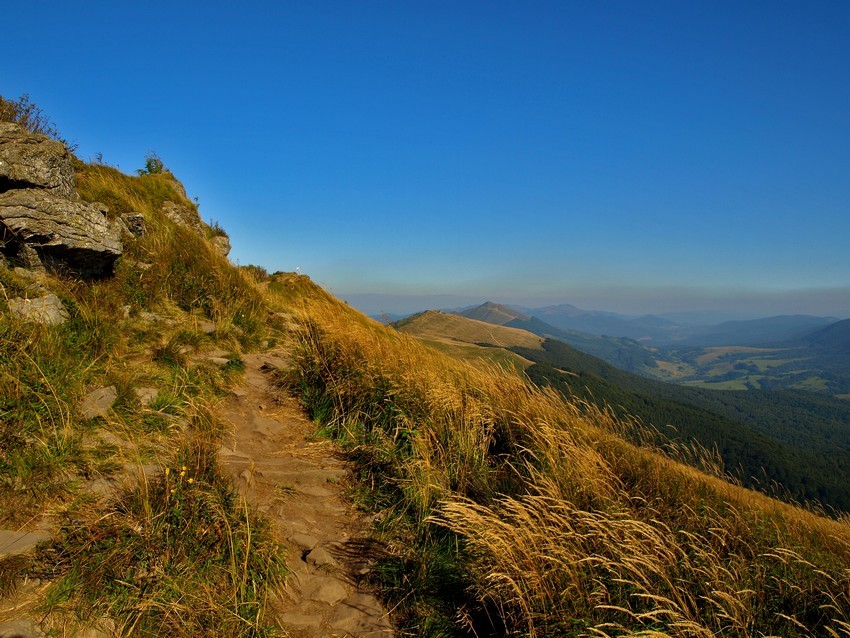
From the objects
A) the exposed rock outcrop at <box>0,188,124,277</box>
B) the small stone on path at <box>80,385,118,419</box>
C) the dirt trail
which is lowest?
the dirt trail

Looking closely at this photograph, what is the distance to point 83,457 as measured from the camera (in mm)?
3566

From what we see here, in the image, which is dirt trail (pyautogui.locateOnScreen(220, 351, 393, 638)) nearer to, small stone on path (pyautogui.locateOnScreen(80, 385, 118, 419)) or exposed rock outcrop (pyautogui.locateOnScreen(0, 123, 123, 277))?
small stone on path (pyautogui.locateOnScreen(80, 385, 118, 419))

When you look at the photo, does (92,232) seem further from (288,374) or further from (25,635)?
(25,635)

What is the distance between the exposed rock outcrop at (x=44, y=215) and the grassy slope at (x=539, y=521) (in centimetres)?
376

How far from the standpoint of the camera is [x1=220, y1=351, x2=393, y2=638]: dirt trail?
3.12m

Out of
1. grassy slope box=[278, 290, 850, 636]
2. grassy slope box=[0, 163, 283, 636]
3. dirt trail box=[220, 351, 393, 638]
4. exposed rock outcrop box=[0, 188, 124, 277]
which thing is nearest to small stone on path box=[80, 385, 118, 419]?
grassy slope box=[0, 163, 283, 636]

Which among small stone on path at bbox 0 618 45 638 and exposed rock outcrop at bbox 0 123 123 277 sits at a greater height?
exposed rock outcrop at bbox 0 123 123 277

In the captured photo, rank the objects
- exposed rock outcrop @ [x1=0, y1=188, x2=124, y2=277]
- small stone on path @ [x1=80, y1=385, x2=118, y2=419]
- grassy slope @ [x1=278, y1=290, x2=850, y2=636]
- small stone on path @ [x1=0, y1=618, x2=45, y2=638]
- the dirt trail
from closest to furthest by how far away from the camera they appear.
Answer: small stone on path @ [x1=0, y1=618, x2=45, y2=638]
grassy slope @ [x1=278, y1=290, x2=850, y2=636]
the dirt trail
small stone on path @ [x1=80, y1=385, x2=118, y2=419]
exposed rock outcrop @ [x1=0, y1=188, x2=124, y2=277]

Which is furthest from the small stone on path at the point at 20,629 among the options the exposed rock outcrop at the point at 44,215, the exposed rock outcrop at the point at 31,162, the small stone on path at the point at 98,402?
the exposed rock outcrop at the point at 31,162

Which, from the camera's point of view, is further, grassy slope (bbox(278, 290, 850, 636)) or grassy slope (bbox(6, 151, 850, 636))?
grassy slope (bbox(278, 290, 850, 636))

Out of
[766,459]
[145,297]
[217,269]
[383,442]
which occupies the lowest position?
[766,459]

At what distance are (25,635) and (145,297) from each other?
6540 millimetres

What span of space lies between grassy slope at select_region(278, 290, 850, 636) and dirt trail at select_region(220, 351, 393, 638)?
0.30 meters

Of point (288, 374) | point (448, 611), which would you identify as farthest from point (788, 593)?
point (288, 374)
